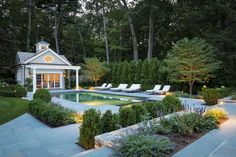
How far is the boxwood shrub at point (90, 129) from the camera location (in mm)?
5836

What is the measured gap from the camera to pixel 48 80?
86.4 ft

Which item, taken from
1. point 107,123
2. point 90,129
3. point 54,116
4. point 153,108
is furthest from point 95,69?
point 90,129

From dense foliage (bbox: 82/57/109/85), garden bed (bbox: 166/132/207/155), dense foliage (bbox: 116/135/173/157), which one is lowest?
garden bed (bbox: 166/132/207/155)

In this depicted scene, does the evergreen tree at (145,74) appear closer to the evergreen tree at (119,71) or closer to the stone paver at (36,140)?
the evergreen tree at (119,71)

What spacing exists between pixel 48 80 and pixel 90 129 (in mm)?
21810

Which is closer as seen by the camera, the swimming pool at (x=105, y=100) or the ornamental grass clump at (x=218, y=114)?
the ornamental grass clump at (x=218, y=114)

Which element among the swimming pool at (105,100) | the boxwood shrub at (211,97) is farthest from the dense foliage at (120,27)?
the boxwood shrub at (211,97)

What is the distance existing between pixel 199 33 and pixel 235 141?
23246mm

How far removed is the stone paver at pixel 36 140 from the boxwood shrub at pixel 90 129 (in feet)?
0.72

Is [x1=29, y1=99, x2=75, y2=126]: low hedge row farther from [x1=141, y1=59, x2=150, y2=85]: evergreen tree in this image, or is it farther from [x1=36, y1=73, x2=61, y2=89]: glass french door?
[x1=36, y1=73, x2=61, y2=89]: glass french door

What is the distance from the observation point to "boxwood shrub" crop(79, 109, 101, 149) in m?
5.84

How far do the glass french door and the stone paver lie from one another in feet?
56.1

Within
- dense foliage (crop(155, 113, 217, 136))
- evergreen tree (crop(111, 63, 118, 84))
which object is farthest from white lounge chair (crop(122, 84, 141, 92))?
dense foliage (crop(155, 113, 217, 136))

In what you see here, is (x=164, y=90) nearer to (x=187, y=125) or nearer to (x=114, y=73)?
(x=114, y=73)
